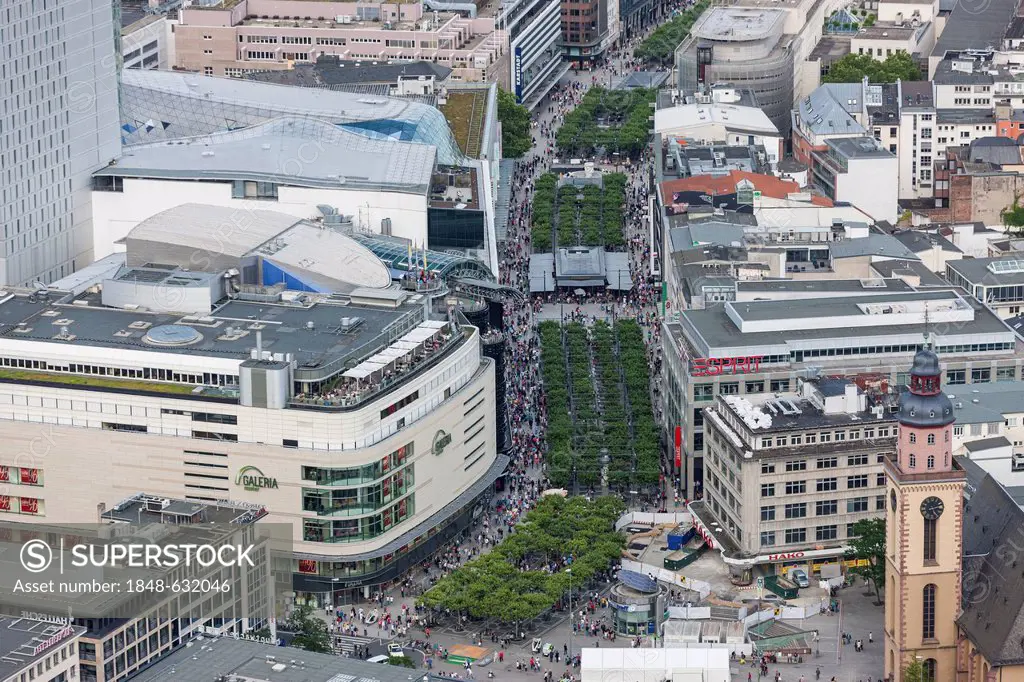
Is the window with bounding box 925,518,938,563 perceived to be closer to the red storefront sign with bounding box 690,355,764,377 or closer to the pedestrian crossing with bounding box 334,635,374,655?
the pedestrian crossing with bounding box 334,635,374,655

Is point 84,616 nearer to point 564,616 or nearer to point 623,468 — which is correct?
point 564,616

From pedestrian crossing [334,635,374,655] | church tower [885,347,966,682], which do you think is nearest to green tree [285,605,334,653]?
pedestrian crossing [334,635,374,655]

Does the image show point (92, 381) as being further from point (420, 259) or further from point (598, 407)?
point (598, 407)

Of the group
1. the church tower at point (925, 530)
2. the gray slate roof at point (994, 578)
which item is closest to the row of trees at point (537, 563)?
the church tower at point (925, 530)

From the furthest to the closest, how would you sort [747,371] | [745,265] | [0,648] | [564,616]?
[745,265] → [747,371] → [564,616] → [0,648]

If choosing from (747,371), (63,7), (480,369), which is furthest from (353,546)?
(63,7)
